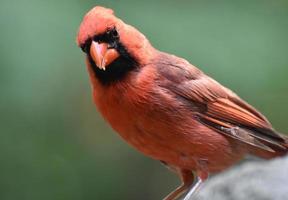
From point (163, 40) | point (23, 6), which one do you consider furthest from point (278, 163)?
point (23, 6)

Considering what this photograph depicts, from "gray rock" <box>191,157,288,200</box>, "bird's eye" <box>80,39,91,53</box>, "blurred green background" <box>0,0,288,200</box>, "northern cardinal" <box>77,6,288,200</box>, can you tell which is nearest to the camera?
"gray rock" <box>191,157,288,200</box>

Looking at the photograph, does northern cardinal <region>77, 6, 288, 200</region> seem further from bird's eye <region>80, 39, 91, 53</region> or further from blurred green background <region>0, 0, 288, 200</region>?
blurred green background <region>0, 0, 288, 200</region>

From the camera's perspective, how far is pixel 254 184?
236 cm

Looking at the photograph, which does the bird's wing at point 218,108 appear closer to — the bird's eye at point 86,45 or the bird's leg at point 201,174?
the bird's leg at point 201,174

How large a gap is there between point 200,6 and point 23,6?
24.8 inches

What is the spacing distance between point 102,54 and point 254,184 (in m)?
0.73

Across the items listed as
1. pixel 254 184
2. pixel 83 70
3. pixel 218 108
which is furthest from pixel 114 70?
pixel 254 184

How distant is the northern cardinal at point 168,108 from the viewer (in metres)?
3.01

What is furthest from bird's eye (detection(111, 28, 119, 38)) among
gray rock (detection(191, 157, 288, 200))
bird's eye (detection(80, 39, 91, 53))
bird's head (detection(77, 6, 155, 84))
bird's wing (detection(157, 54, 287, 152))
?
gray rock (detection(191, 157, 288, 200))

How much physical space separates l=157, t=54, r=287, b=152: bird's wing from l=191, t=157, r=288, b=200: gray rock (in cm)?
70

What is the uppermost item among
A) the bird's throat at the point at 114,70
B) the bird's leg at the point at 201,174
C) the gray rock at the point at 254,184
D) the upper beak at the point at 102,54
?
the upper beak at the point at 102,54

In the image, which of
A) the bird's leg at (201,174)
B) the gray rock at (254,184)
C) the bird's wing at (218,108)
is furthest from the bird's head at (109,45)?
the gray rock at (254,184)

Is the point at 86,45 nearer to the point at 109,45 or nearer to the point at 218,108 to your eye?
the point at 109,45

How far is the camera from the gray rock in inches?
90.4
